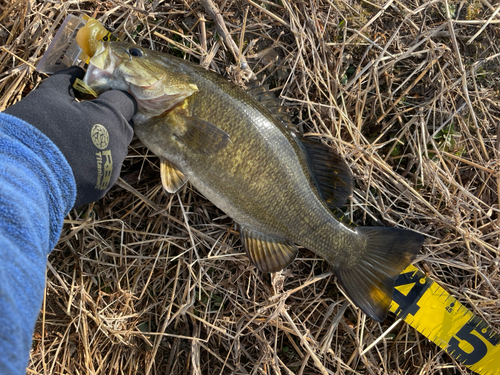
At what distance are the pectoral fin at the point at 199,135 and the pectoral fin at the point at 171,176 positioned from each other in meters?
0.22

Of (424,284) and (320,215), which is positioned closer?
(320,215)

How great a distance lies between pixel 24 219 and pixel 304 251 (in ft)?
6.55

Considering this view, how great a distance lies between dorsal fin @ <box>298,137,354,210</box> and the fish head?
0.93 metres

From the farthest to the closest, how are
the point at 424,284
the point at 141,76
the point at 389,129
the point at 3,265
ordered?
the point at 389,129 → the point at 424,284 → the point at 141,76 → the point at 3,265

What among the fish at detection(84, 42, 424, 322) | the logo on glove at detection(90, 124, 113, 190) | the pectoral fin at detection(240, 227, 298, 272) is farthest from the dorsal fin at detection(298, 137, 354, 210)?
the logo on glove at detection(90, 124, 113, 190)

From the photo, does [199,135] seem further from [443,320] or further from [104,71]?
[443,320]

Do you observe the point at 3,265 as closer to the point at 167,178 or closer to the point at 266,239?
the point at 167,178

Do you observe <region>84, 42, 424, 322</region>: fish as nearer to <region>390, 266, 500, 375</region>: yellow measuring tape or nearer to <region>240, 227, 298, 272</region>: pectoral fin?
<region>240, 227, 298, 272</region>: pectoral fin

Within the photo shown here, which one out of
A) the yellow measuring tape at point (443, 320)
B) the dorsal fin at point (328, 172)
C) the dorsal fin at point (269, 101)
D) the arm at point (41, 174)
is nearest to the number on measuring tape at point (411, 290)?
the yellow measuring tape at point (443, 320)

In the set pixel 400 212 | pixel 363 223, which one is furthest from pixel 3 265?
pixel 400 212

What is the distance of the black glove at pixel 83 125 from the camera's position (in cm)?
183

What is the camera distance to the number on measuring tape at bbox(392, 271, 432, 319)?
9.02ft

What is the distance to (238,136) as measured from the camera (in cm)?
231

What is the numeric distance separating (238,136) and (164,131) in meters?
0.49
